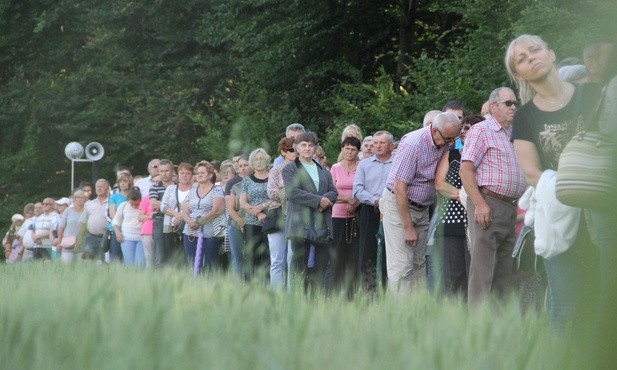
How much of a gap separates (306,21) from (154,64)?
750 centimetres

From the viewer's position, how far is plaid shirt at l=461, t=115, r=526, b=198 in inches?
354

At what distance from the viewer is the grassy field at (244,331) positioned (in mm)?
3105

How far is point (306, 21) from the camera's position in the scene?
3388 centimetres

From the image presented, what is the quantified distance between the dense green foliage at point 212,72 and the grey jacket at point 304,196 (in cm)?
1160

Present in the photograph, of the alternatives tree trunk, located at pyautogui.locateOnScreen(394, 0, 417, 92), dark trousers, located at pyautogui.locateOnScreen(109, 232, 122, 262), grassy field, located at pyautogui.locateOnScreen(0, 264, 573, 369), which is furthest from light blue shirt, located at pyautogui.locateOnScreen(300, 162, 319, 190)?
tree trunk, located at pyautogui.locateOnScreen(394, 0, 417, 92)

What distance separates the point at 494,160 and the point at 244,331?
221 inches

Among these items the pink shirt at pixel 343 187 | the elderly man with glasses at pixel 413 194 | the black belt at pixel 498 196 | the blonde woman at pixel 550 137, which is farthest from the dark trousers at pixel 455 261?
the blonde woman at pixel 550 137

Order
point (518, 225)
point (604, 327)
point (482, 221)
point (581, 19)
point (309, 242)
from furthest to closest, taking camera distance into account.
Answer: point (581, 19) → point (309, 242) → point (518, 225) → point (482, 221) → point (604, 327)

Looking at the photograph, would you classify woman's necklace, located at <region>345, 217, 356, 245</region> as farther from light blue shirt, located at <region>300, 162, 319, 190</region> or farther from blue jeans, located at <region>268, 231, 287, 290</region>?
light blue shirt, located at <region>300, 162, 319, 190</region>

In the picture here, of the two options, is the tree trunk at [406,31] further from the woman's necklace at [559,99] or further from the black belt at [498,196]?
the woman's necklace at [559,99]

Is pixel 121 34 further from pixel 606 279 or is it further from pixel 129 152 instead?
pixel 606 279

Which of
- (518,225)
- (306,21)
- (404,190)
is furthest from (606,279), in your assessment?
(306,21)

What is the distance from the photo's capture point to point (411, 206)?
36.4 ft

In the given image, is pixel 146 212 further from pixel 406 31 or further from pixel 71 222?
pixel 406 31
